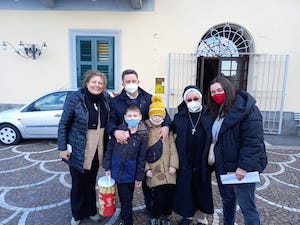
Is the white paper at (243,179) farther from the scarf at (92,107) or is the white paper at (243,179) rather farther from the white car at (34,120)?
the white car at (34,120)

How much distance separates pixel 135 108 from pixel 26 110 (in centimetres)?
440

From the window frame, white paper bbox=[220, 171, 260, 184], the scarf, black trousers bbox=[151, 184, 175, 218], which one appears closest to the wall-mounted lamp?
the window frame

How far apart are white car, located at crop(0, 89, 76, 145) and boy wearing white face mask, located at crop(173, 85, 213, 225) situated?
13.0 ft

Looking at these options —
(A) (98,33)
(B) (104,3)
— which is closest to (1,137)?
(A) (98,33)

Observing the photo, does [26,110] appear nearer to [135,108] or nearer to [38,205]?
[38,205]

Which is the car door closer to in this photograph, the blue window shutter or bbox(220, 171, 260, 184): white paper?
the blue window shutter

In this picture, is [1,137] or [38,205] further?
[1,137]

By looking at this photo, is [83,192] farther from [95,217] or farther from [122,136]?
[122,136]

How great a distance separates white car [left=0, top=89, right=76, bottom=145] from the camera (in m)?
5.66

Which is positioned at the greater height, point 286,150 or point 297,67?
point 297,67

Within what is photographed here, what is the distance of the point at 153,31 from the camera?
725 cm

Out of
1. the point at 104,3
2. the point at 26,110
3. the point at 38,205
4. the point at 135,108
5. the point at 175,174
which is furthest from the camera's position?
the point at 104,3

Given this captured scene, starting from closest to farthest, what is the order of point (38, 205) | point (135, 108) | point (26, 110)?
point (135, 108), point (38, 205), point (26, 110)

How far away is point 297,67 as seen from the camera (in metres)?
7.39
